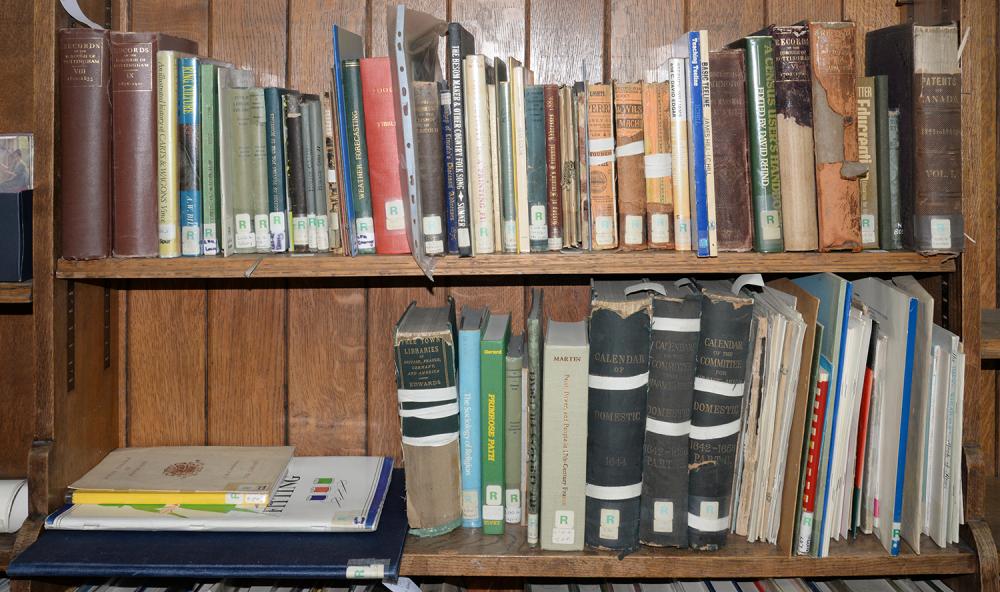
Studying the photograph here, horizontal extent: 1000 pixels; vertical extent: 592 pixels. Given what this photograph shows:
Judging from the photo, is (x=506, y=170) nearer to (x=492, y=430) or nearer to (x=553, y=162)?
(x=553, y=162)

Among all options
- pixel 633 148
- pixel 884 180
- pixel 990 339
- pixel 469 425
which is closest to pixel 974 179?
pixel 884 180

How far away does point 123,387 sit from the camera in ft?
4.26

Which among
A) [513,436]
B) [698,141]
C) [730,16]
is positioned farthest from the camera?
[730,16]

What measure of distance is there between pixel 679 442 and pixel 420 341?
38 cm

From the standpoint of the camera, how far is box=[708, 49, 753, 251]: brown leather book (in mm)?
1015

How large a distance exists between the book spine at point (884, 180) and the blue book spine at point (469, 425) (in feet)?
1.91

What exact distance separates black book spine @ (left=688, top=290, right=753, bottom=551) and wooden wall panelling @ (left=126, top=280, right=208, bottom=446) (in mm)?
827

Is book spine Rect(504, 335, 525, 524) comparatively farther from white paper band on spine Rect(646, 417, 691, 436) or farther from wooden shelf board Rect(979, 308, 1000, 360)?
wooden shelf board Rect(979, 308, 1000, 360)

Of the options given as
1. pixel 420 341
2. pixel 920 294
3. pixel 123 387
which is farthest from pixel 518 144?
pixel 123 387

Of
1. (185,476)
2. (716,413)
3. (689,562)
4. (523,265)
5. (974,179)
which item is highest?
(974,179)

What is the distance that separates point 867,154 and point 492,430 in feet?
2.11

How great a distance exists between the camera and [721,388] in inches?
40.6

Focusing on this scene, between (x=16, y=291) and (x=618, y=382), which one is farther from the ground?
(x=16, y=291)

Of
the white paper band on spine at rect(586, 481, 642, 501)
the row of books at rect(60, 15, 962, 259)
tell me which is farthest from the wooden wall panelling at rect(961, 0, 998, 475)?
the white paper band on spine at rect(586, 481, 642, 501)
